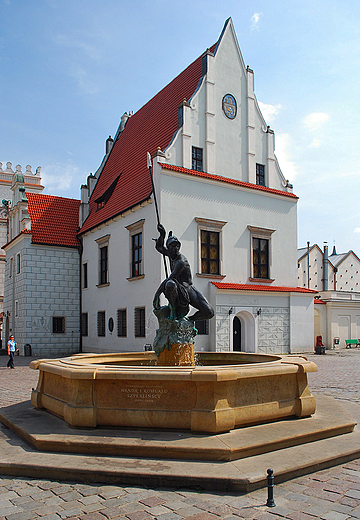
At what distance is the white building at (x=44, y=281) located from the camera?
92.7ft

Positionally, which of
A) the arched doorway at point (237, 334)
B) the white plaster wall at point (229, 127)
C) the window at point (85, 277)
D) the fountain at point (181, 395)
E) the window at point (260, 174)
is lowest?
the arched doorway at point (237, 334)

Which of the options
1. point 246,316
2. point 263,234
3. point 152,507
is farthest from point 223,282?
point 152,507

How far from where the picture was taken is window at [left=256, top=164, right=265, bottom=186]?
84.8 feet

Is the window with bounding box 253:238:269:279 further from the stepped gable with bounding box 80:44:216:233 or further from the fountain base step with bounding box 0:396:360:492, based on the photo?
the fountain base step with bounding box 0:396:360:492

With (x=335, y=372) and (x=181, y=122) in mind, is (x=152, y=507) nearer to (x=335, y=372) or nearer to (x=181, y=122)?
(x=335, y=372)

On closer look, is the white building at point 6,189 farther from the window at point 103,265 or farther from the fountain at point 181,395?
the fountain at point 181,395

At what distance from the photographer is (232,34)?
25.5 metres

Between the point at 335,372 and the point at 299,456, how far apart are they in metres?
12.0

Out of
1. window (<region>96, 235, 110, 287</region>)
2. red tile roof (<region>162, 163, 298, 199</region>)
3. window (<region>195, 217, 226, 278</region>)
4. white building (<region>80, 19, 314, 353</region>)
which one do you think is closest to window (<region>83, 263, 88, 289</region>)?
white building (<region>80, 19, 314, 353</region>)

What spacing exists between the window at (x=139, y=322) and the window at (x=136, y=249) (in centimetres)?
168

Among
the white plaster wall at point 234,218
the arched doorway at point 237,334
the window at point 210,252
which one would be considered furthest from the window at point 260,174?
the arched doorway at point 237,334

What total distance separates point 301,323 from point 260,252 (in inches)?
179

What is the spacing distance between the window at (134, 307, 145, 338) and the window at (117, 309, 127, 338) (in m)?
1.50

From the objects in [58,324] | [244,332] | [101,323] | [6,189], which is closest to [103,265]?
[101,323]
